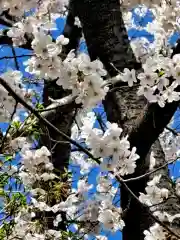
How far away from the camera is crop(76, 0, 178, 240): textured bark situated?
77.3 inches

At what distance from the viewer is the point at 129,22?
15.8ft

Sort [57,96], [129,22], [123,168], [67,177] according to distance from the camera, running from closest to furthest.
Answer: [123,168] → [67,177] → [57,96] → [129,22]

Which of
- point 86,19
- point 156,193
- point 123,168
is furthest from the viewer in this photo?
point 86,19

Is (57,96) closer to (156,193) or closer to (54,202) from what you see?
(54,202)

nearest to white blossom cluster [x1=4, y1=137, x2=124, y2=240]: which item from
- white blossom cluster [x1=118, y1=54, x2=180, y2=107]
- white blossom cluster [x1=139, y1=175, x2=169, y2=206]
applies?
white blossom cluster [x1=139, y1=175, x2=169, y2=206]

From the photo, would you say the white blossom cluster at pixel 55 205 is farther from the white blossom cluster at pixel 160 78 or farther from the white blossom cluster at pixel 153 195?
the white blossom cluster at pixel 160 78

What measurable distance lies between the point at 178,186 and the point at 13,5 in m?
1.03

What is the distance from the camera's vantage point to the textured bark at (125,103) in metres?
1.96

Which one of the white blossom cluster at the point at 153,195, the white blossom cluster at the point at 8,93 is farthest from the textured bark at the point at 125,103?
the white blossom cluster at the point at 8,93

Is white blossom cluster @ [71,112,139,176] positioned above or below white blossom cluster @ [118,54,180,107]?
below

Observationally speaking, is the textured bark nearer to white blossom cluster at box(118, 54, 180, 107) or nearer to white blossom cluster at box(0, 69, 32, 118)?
white blossom cluster at box(118, 54, 180, 107)

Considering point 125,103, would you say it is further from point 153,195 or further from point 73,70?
point 73,70

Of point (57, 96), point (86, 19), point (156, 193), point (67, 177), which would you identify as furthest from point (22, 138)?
point (57, 96)

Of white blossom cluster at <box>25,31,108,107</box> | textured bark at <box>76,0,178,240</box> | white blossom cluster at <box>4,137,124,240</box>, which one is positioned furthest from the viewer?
white blossom cluster at <box>4,137,124,240</box>
